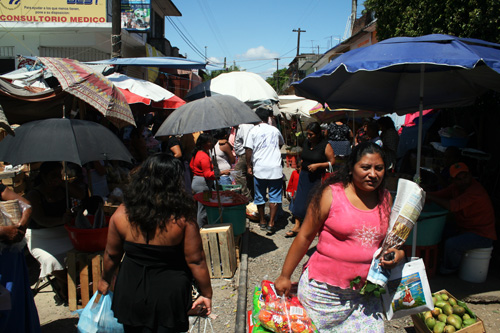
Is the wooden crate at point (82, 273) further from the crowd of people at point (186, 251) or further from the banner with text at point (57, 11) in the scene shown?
the banner with text at point (57, 11)

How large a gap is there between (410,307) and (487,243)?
2.65 m

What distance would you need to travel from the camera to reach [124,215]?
2.38m

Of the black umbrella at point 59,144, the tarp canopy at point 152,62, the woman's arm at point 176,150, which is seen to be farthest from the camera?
the tarp canopy at point 152,62

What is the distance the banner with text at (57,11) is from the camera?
13.4 metres

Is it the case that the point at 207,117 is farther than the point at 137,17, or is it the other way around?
the point at 137,17

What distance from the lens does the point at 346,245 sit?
2404mm

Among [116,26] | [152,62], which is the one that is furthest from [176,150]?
[116,26]

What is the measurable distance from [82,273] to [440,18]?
674 cm

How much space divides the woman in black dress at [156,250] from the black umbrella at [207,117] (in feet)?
7.49

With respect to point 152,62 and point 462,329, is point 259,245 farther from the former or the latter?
point 152,62

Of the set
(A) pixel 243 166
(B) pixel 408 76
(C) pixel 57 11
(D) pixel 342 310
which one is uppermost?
(C) pixel 57 11

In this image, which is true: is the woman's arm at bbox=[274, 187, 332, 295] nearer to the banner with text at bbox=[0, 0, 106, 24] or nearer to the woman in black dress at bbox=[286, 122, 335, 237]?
the woman in black dress at bbox=[286, 122, 335, 237]

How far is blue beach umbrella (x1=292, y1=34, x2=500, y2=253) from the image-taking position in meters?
3.39

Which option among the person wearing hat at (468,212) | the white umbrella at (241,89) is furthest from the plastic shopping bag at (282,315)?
the white umbrella at (241,89)
